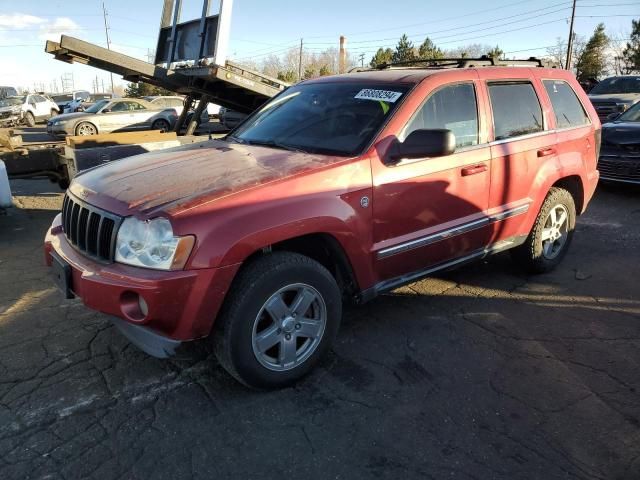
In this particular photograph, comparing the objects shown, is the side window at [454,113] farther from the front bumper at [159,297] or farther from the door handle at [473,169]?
the front bumper at [159,297]

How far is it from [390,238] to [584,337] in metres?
1.64

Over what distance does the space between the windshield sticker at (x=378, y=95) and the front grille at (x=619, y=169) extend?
6213 mm

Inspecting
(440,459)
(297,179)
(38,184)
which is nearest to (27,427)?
(297,179)

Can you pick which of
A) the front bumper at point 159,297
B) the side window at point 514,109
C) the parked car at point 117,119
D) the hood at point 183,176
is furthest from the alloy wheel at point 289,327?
the parked car at point 117,119

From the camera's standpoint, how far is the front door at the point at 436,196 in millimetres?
3295

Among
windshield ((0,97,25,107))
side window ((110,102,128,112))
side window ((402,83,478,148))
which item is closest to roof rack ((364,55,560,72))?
side window ((402,83,478,148))

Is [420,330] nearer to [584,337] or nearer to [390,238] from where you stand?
[390,238]

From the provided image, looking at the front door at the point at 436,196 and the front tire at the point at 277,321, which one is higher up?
the front door at the point at 436,196

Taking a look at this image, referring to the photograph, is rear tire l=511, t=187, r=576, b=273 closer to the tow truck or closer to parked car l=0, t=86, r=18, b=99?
the tow truck

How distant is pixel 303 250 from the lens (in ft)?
10.7

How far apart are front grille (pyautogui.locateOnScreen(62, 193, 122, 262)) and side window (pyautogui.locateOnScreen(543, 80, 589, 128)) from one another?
12.4 feet

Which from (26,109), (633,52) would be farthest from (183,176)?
(633,52)

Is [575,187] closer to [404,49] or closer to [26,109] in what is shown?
[26,109]

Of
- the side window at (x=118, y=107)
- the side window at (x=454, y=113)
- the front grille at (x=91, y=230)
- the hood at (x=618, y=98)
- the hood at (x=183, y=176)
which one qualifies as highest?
the hood at (x=618, y=98)
